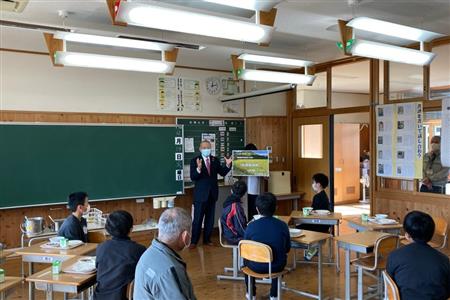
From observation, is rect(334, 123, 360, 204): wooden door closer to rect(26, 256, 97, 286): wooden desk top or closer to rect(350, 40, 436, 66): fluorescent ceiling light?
rect(350, 40, 436, 66): fluorescent ceiling light

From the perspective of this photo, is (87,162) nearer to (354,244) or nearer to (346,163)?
(354,244)

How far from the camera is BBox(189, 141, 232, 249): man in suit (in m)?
6.60

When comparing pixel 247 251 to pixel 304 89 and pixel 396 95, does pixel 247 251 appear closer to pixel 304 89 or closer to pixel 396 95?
pixel 396 95

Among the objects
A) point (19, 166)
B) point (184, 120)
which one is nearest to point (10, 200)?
point (19, 166)

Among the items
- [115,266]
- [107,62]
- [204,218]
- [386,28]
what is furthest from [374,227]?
[107,62]

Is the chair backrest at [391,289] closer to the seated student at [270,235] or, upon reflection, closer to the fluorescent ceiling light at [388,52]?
the seated student at [270,235]

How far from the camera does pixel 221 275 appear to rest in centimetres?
505

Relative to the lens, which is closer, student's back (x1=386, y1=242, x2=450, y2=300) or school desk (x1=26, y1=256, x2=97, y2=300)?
student's back (x1=386, y1=242, x2=450, y2=300)

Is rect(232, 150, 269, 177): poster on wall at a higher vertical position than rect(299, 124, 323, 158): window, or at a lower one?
lower

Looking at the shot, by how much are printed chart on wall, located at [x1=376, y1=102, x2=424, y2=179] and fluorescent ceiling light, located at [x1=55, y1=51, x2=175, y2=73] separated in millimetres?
3525

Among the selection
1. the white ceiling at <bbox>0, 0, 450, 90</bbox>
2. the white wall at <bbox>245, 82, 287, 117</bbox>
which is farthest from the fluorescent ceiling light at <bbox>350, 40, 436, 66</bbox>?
the white wall at <bbox>245, 82, 287, 117</bbox>

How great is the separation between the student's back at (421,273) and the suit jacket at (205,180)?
13.8ft

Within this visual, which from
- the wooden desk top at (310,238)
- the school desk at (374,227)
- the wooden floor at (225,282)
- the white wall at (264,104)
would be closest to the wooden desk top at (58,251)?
the wooden floor at (225,282)

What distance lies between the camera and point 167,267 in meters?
1.93
